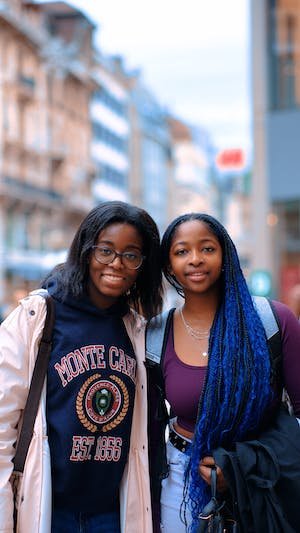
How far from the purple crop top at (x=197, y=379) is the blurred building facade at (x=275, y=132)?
13898 millimetres

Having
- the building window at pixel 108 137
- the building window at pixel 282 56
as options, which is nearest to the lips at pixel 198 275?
the building window at pixel 282 56

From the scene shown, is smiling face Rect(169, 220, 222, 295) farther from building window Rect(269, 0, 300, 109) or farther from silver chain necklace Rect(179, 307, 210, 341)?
building window Rect(269, 0, 300, 109)

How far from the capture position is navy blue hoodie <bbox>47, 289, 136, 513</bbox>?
283 centimetres

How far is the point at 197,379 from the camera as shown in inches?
111

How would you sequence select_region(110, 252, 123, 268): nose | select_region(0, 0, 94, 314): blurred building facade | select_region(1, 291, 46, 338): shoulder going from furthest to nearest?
select_region(0, 0, 94, 314): blurred building facade, select_region(110, 252, 123, 268): nose, select_region(1, 291, 46, 338): shoulder

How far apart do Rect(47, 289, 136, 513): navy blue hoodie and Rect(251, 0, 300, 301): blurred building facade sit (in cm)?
1390

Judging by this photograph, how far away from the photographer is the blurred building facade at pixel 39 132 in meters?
42.2

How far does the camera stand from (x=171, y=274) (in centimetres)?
311

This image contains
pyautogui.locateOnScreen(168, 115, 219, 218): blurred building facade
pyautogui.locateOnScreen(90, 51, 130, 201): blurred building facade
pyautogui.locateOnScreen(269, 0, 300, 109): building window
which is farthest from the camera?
pyautogui.locateOnScreen(168, 115, 219, 218): blurred building facade

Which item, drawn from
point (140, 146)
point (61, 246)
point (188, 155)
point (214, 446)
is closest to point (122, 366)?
point (214, 446)

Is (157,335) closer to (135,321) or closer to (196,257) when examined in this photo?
(135,321)

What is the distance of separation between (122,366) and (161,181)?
86.6 metres

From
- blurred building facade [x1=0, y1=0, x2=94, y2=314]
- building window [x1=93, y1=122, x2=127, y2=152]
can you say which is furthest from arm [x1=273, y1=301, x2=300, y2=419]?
building window [x1=93, y1=122, x2=127, y2=152]

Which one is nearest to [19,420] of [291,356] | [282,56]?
[291,356]
